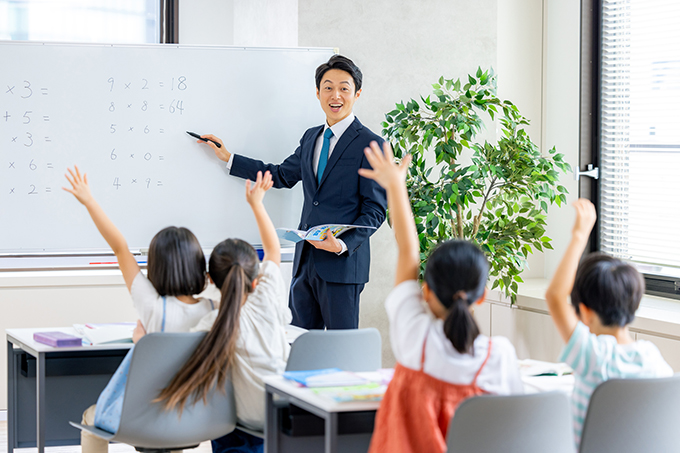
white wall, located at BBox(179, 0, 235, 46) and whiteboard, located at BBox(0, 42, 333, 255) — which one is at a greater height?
white wall, located at BBox(179, 0, 235, 46)

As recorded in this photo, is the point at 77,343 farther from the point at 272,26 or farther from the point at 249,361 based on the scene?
the point at 272,26

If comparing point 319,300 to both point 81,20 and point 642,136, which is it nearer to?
point 642,136

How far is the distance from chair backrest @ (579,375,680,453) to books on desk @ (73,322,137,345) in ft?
4.97

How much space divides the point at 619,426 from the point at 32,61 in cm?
317

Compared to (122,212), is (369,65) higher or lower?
higher

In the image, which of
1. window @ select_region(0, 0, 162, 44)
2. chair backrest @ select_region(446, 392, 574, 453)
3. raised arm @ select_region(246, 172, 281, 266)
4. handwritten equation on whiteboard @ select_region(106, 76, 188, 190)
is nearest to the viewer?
chair backrest @ select_region(446, 392, 574, 453)

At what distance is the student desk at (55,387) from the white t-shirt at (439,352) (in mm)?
1386

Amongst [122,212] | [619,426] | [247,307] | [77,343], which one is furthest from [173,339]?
[122,212]

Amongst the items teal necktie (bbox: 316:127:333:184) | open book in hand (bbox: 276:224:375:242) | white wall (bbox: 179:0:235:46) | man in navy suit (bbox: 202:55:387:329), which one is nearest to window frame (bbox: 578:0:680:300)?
man in navy suit (bbox: 202:55:387:329)

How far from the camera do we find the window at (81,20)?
471 centimetres

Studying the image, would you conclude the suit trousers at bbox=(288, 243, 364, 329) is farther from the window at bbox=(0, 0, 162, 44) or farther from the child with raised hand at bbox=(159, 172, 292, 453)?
the window at bbox=(0, 0, 162, 44)

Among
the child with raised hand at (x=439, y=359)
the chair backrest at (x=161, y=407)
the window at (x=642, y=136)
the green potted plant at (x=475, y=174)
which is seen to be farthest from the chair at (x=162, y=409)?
the window at (x=642, y=136)

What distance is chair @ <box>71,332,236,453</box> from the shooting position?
82.9 inches

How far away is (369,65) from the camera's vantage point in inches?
170
